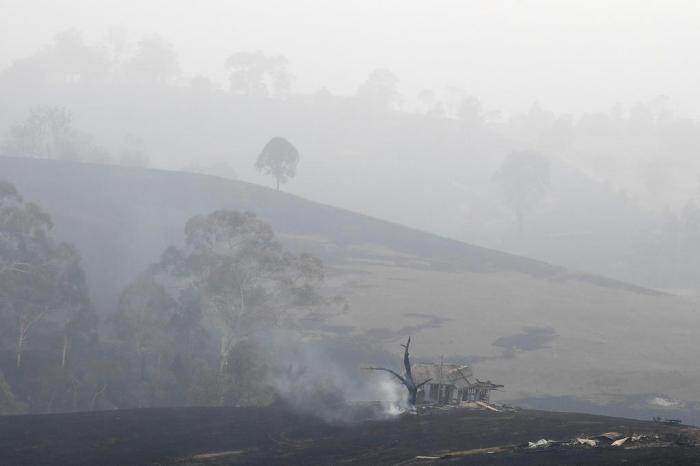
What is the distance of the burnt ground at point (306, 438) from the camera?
1321 inches

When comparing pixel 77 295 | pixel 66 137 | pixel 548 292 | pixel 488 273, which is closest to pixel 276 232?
pixel 488 273

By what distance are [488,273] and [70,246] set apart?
59.6 metres

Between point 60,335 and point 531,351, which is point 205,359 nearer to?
point 60,335

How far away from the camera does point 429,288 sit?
10562 cm

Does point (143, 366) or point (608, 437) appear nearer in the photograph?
point (608, 437)

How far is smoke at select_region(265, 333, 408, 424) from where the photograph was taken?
52.7 m

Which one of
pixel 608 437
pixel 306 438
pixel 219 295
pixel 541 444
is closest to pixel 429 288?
pixel 219 295

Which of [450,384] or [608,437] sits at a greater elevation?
[608,437]

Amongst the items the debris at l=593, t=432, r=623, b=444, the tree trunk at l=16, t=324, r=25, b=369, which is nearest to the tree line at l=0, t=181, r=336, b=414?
the tree trunk at l=16, t=324, r=25, b=369

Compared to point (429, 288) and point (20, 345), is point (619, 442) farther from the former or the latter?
point (429, 288)

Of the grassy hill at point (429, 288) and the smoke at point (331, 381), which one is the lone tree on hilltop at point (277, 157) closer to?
the grassy hill at point (429, 288)

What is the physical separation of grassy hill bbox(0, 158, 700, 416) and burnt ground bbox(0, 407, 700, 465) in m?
29.2

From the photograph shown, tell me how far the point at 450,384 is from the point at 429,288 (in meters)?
48.9

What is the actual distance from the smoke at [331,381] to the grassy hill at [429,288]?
16.5ft
